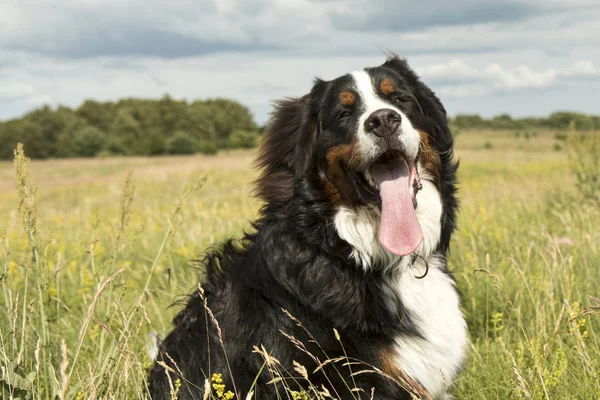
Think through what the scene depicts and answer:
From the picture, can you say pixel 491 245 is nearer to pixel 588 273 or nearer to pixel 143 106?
pixel 588 273

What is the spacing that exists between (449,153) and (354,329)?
1.29 metres

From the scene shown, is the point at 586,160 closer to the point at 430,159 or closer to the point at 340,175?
the point at 430,159

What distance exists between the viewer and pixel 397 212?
121 inches

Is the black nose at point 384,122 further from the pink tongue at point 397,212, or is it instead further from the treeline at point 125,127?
the treeline at point 125,127

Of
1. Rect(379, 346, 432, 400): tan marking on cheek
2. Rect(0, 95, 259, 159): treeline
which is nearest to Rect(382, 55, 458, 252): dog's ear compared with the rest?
Rect(379, 346, 432, 400): tan marking on cheek

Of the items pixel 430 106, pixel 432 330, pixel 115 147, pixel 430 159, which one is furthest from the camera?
pixel 115 147

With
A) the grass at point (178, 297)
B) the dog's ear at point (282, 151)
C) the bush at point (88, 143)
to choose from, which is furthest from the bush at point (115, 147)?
the dog's ear at point (282, 151)

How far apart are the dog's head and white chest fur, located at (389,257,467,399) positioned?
8.2 inches

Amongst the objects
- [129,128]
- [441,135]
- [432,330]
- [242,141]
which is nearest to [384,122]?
[441,135]

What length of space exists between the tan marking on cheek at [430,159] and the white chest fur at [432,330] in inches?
19.5

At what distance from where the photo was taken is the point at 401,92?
3.40 m

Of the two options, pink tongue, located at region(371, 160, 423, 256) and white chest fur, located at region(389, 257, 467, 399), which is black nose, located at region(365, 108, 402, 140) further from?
white chest fur, located at region(389, 257, 467, 399)

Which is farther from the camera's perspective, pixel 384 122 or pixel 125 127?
pixel 125 127

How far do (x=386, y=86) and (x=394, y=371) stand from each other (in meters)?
1.65
